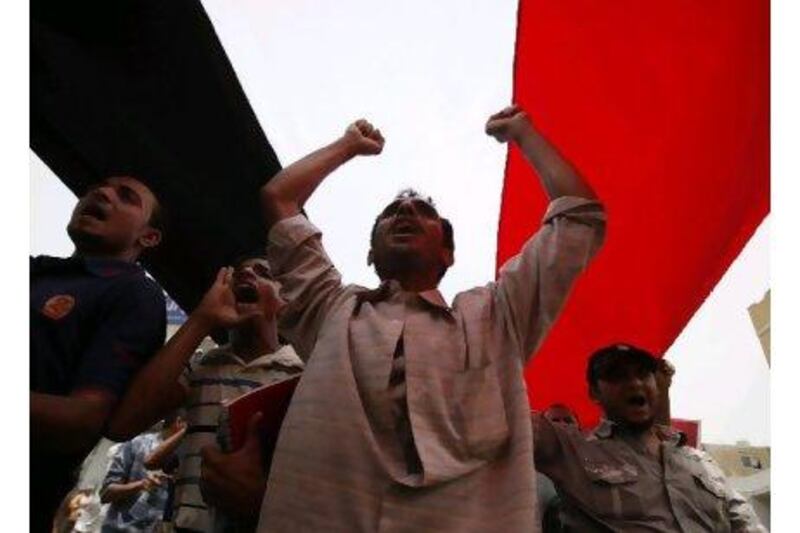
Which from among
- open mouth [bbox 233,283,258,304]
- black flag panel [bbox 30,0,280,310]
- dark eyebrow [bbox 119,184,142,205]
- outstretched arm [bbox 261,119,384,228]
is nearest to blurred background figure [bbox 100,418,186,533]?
black flag panel [bbox 30,0,280,310]

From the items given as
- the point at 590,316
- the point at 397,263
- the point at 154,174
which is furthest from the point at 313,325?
the point at 590,316

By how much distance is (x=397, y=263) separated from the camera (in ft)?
4.71

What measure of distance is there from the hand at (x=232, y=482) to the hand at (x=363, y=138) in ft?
2.26

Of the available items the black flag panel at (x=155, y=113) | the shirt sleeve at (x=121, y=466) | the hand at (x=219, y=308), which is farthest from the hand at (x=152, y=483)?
the hand at (x=219, y=308)

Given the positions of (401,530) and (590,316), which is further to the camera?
(590,316)

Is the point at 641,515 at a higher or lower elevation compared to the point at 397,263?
lower

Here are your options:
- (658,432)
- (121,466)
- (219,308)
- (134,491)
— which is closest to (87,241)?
(219,308)

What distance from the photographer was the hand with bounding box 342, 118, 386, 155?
152 centimetres

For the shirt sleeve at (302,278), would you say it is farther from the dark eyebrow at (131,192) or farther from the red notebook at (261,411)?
the dark eyebrow at (131,192)

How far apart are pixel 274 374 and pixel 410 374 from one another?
2.05 feet

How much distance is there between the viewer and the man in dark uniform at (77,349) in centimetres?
102

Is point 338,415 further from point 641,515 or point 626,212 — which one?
point 626,212

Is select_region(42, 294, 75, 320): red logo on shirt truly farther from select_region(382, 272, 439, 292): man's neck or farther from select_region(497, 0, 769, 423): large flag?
select_region(497, 0, 769, 423): large flag

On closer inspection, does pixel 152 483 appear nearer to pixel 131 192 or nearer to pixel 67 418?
pixel 131 192
